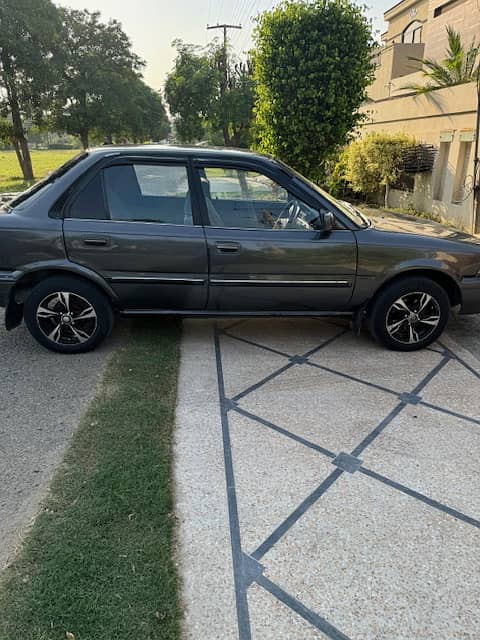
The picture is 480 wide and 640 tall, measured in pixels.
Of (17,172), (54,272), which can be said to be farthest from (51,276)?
(17,172)

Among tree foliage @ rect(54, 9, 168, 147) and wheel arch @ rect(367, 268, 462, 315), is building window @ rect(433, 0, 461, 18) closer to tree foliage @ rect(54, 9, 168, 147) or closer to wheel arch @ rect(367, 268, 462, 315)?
wheel arch @ rect(367, 268, 462, 315)

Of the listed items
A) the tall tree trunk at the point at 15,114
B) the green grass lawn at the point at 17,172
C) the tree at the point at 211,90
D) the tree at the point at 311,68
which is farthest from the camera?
the tree at the point at 211,90

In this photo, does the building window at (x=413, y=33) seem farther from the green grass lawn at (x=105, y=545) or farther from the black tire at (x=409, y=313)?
the green grass lawn at (x=105, y=545)

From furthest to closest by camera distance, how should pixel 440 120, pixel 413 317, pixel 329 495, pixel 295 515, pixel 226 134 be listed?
pixel 226 134 < pixel 440 120 < pixel 413 317 < pixel 329 495 < pixel 295 515

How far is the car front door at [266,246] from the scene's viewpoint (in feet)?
12.7

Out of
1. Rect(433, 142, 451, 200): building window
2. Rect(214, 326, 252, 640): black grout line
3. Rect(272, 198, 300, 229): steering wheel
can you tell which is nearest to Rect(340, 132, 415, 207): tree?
Rect(433, 142, 451, 200): building window

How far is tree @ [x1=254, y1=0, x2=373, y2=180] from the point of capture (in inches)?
333

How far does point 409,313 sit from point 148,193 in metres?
2.53

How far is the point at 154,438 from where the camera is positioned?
2.88 meters

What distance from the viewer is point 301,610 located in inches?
73.0

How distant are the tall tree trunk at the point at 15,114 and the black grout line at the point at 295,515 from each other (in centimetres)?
2564

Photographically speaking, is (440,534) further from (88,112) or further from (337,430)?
(88,112)

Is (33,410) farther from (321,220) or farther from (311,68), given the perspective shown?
(311,68)

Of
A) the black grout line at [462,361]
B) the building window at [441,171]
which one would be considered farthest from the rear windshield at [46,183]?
the building window at [441,171]
